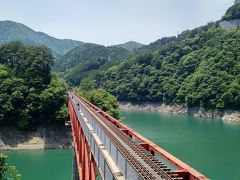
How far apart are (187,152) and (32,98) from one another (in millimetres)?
22450

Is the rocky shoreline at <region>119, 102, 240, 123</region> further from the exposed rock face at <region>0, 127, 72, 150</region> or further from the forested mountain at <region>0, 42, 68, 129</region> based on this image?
the exposed rock face at <region>0, 127, 72, 150</region>

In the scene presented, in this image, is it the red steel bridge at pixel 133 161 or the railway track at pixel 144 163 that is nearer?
the railway track at pixel 144 163

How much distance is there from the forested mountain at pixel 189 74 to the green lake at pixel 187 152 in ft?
33.3

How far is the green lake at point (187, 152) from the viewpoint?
39.5m

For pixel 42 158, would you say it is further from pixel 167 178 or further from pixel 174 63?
pixel 174 63

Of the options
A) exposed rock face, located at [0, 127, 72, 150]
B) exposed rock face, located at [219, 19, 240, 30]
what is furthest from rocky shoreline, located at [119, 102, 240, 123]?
exposed rock face, located at [0, 127, 72, 150]

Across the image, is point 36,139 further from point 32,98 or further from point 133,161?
point 133,161

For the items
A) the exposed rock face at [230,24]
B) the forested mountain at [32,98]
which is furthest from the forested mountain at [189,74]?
the forested mountain at [32,98]

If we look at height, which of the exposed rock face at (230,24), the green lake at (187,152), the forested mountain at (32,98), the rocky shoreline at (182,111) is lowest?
the green lake at (187,152)

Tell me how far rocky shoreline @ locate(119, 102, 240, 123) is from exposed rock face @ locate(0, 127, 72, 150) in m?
48.5

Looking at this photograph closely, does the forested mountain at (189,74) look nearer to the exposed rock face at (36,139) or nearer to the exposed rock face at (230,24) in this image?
the exposed rock face at (230,24)

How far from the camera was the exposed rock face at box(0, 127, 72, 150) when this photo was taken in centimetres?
4894

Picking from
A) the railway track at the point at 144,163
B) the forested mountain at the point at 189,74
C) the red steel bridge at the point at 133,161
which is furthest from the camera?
the forested mountain at the point at 189,74

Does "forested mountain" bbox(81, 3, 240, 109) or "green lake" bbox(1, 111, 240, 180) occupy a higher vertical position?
"forested mountain" bbox(81, 3, 240, 109)
